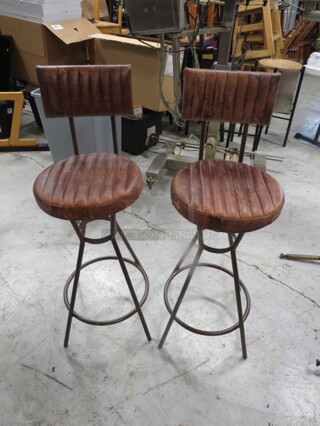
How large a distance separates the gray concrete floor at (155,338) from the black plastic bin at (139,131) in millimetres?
805

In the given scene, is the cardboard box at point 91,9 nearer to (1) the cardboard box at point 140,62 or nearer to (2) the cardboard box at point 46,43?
(2) the cardboard box at point 46,43

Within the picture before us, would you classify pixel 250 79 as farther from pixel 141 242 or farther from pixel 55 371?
pixel 55 371

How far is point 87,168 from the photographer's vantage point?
1.17 metres

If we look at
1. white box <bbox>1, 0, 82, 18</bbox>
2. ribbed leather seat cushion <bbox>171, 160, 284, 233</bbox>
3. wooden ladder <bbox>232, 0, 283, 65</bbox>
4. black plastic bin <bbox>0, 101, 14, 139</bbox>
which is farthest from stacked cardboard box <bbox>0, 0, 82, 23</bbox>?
ribbed leather seat cushion <bbox>171, 160, 284, 233</bbox>

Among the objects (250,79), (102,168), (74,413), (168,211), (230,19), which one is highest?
(230,19)

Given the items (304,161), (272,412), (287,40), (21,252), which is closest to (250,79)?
(272,412)

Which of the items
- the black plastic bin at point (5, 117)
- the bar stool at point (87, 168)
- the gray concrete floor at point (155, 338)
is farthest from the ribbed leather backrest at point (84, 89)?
the black plastic bin at point (5, 117)

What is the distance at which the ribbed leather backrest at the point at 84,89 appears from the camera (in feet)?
3.67

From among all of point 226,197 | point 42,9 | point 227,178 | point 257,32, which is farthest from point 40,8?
point 226,197

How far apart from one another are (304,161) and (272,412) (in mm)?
2127

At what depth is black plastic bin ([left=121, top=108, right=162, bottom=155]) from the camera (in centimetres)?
256

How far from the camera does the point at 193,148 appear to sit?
2.79 metres

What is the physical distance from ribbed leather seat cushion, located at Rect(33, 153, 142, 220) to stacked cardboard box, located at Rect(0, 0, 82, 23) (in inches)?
82.7

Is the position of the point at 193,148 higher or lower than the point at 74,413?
higher
